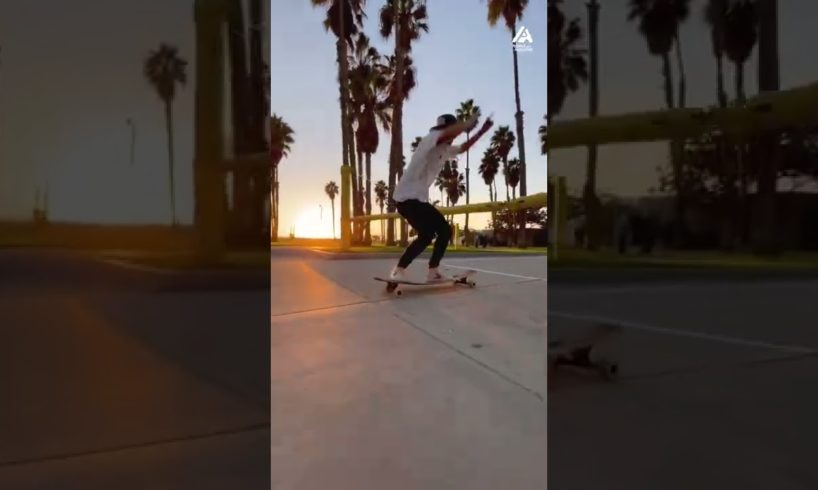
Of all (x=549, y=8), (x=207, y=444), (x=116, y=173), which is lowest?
(x=207, y=444)

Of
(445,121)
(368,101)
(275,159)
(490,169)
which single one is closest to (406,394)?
(275,159)

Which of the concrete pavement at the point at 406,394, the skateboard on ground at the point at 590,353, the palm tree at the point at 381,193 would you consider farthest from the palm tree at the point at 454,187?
the skateboard on ground at the point at 590,353

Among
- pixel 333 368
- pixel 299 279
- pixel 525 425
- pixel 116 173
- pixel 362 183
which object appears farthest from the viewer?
pixel 362 183

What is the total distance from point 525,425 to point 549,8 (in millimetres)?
726

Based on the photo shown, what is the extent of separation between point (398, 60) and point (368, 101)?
0.40 metres

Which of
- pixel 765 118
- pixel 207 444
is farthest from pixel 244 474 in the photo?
pixel 765 118

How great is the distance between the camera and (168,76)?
485mm

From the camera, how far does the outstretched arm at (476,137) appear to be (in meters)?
2.11

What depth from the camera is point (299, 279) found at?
2357 mm

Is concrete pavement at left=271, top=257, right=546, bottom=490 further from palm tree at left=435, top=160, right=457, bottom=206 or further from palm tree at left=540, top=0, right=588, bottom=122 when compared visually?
palm tree at left=435, top=160, right=457, bottom=206

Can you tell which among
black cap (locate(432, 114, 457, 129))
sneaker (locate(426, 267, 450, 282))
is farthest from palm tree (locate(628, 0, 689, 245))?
sneaker (locate(426, 267, 450, 282))

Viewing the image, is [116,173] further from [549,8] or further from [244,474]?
[549,8]

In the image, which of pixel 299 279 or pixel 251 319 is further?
pixel 299 279

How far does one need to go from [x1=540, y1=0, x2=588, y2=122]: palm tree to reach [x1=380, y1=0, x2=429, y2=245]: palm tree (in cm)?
217
